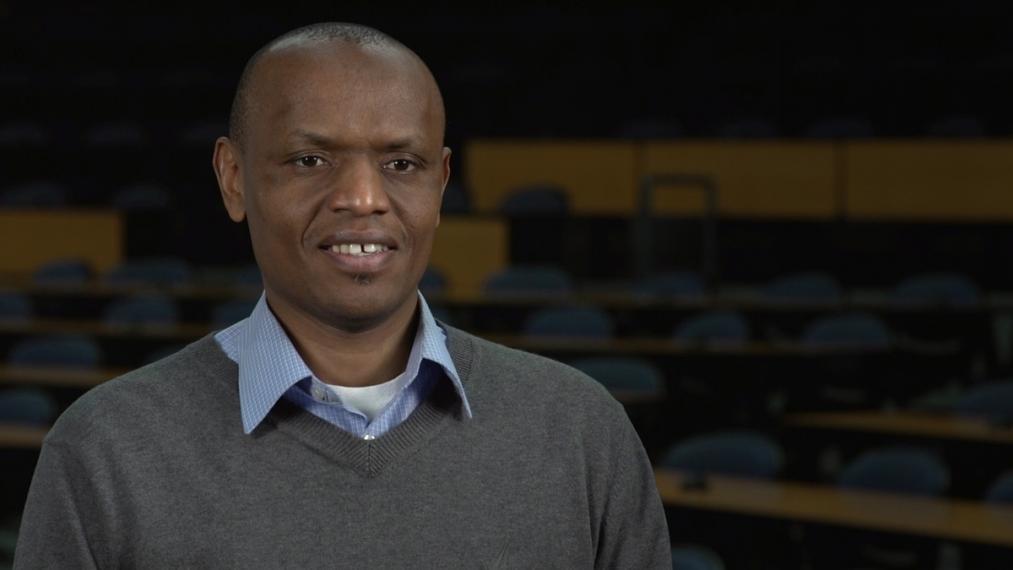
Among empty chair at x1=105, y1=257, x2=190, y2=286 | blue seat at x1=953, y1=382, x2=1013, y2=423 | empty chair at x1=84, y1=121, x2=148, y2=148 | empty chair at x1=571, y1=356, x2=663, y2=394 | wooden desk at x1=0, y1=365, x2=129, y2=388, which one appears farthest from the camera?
empty chair at x1=84, y1=121, x2=148, y2=148

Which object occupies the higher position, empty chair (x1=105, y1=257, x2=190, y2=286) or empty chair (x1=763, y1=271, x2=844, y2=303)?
empty chair (x1=105, y1=257, x2=190, y2=286)

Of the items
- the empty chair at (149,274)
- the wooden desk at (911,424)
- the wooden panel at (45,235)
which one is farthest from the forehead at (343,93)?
the wooden panel at (45,235)

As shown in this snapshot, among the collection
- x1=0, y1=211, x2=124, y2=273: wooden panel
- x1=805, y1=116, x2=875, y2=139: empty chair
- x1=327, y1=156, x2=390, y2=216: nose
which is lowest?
x1=0, y1=211, x2=124, y2=273: wooden panel

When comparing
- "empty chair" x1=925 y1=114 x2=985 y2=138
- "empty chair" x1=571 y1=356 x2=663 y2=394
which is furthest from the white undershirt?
"empty chair" x1=925 y1=114 x2=985 y2=138

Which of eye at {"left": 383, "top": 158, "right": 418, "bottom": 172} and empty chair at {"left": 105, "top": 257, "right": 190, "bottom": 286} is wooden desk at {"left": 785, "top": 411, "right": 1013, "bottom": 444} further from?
eye at {"left": 383, "top": 158, "right": 418, "bottom": 172}

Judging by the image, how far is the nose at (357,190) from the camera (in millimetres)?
1319

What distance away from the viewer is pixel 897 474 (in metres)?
6.07

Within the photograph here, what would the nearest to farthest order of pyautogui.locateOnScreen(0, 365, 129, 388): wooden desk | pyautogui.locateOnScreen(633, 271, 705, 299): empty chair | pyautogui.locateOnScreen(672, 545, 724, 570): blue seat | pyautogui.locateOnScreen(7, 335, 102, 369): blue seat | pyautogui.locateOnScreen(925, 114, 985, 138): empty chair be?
pyautogui.locateOnScreen(672, 545, 724, 570): blue seat, pyautogui.locateOnScreen(0, 365, 129, 388): wooden desk, pyautogui.locateOnScreen(7, 335, 102, 369): blue seat, pyautogui.locateOnScreen(633, 271, 705, 299): empty chair, pyautogui.locateOnScreen(925, 114, 985, 138): empty chair

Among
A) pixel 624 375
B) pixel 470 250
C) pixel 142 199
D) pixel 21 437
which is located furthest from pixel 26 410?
pixel 142 199

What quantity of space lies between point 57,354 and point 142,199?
455 cm

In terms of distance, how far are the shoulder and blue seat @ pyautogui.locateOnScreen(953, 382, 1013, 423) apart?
249 inches

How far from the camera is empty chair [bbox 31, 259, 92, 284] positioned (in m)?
11.6

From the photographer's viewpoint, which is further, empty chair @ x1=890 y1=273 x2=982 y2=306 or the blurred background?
empty chair @ x1=890 y1=273 x2=982 y2=306

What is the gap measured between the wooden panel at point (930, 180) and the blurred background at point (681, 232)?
0.02 meters
